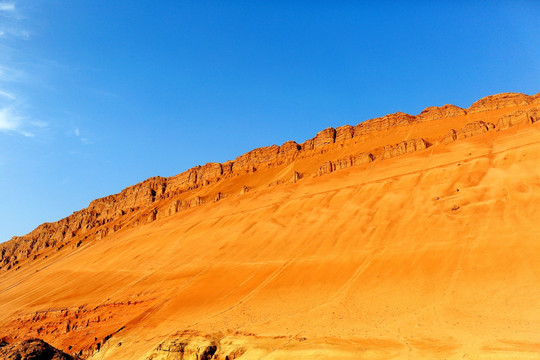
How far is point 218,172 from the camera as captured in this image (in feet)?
175

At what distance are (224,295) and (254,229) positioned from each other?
8937mm

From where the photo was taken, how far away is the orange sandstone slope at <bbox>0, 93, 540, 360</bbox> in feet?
40.8

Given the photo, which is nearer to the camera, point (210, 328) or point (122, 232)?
point (210, 328)

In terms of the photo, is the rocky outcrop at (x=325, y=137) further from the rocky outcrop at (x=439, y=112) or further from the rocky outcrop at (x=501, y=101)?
the rocky outcrop at (x=501, y=101)

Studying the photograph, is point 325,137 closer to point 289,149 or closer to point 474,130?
point 289,149

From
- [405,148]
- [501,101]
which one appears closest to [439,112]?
[501,101]

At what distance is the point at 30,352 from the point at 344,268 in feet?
44.0

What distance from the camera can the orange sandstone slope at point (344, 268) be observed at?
12.4 metres

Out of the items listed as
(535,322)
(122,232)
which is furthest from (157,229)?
(535,322)

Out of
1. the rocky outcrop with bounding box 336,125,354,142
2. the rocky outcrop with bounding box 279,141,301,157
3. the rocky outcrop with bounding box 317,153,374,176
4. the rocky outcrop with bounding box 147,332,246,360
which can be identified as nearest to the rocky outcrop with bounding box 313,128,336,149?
the rocky outcrop with bounding box 336,125,354,142

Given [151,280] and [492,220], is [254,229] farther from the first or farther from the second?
[492,220]

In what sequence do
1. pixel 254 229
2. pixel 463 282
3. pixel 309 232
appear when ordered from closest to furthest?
pixel 463 282 → pixel 309 232 → pixel 254 229

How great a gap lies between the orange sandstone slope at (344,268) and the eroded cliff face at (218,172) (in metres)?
0.33

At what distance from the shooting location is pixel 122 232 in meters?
47.0
